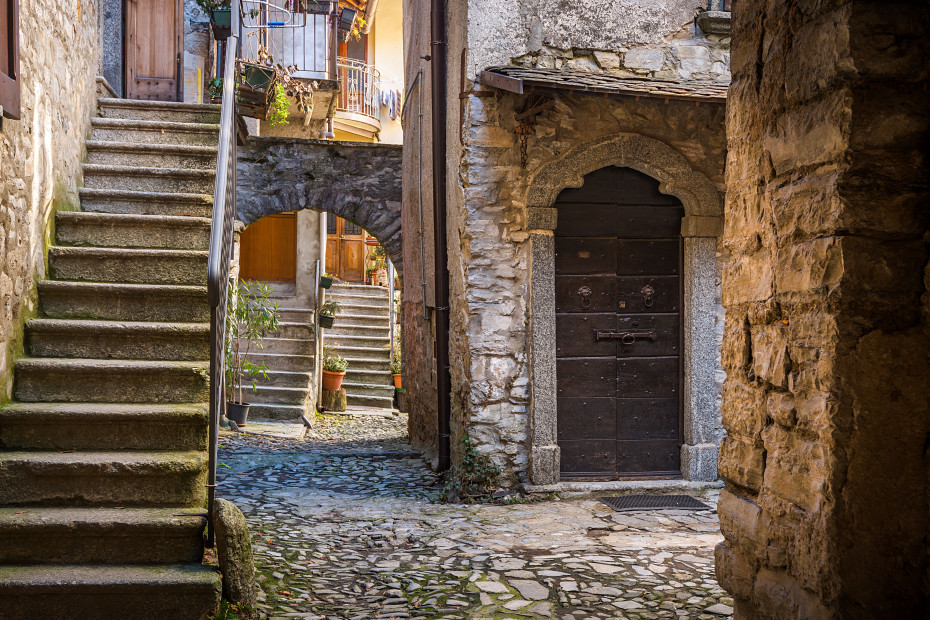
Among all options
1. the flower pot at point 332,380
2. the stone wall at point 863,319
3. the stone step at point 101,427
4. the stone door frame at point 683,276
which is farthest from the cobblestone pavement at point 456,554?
the flower pot at point 332,380

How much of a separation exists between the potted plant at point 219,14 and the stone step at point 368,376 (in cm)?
617

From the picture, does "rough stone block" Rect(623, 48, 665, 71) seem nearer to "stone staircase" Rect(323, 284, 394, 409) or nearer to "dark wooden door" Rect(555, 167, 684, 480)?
"dark wooden door" Rect(555, 167, 684, 480)

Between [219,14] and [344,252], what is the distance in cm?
1016

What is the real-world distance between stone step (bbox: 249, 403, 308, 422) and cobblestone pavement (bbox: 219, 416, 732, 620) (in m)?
3.94

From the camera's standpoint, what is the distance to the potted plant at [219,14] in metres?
9.00

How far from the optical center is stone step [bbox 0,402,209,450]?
3.60 m

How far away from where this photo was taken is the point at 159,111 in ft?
19.8

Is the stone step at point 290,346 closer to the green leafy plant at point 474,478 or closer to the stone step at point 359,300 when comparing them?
the stone step at point 359,300

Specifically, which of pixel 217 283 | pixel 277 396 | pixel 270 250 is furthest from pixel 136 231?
pixel 270 250

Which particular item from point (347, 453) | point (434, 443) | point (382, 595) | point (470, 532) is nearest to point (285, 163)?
point (347, 453)

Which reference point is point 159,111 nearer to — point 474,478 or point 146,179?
point 146,179

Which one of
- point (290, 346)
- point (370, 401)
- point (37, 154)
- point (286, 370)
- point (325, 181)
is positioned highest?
point (325, 181)

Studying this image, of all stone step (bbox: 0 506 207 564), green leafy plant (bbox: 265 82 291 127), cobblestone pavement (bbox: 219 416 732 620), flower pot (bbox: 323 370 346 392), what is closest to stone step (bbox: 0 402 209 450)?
stone step (bbox: 0 506 207 564)

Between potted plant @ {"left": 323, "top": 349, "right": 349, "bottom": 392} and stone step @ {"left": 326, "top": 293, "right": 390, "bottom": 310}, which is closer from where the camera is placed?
potted plant @ {"left": 323, "top": 349, "right": 349, "bottom": 392}
